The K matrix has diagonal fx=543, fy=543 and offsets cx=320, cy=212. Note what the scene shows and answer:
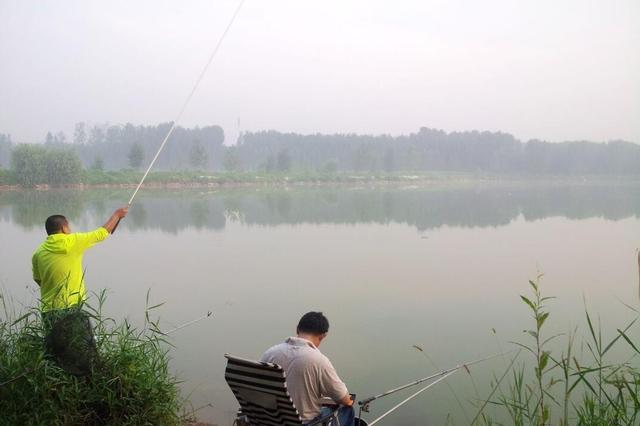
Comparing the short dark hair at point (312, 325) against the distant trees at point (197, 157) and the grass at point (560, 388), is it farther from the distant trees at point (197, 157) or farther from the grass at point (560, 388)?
the distant trees at point (197, 157)

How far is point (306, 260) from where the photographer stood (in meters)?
8.18

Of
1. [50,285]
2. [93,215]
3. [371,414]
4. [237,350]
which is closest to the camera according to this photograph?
[50,285]

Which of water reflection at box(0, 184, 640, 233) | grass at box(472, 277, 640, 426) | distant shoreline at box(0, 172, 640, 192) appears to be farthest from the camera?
distant shoreline at box(0, 172, 640, 192)

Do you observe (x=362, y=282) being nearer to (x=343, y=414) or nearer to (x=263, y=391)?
(x=343, y=414)

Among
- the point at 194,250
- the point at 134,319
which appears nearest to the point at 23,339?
the point at 134,319

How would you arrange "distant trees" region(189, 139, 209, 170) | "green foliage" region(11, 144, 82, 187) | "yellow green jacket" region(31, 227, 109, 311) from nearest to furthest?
"yellow green jacket" region(31, 227, 109, 311) → "green foliage" region(11, 144, 82, 187) → "distant trees" region(189, 139, 209, 170)

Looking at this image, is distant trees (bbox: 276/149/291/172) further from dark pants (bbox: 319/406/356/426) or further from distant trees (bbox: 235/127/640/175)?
dark pants (bbox: 319/406/356/426)

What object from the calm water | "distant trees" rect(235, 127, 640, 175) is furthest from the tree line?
the calm water

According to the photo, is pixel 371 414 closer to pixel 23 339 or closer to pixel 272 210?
pixel 23 339

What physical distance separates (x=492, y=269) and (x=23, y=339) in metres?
6.27

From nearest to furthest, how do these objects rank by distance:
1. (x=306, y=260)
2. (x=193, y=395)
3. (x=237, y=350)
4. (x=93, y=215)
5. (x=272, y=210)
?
(x=193, y=395) < (x=237, y=350) < (x=306, y=260) < (x=93, y=215) < (x=272, y=210)

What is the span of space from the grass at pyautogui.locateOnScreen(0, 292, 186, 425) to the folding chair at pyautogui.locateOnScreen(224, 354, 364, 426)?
1.97 feet

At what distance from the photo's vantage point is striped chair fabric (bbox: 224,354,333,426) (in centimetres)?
180

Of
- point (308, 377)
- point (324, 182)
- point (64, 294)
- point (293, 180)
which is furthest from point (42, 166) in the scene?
point (308, 377)
